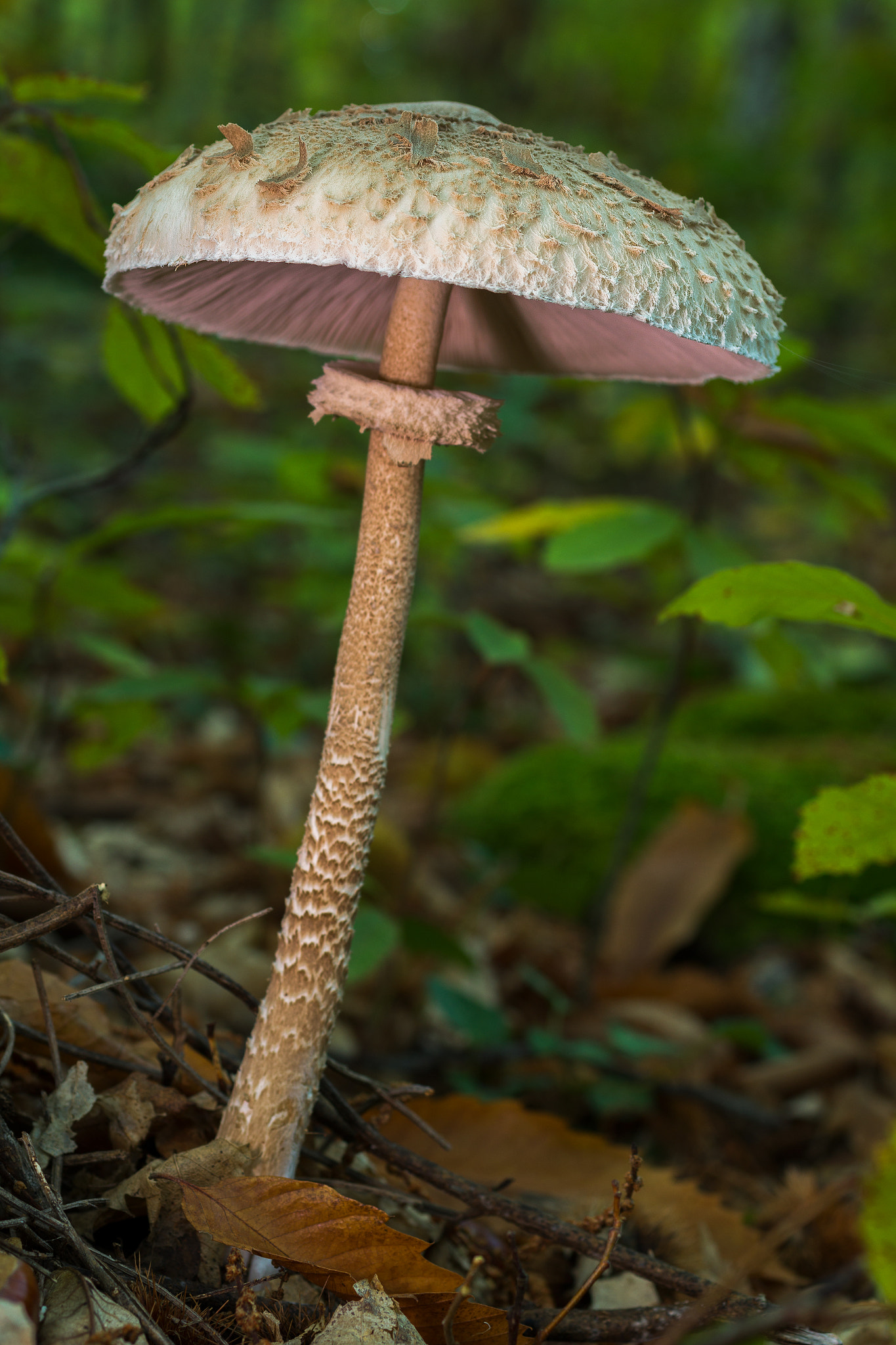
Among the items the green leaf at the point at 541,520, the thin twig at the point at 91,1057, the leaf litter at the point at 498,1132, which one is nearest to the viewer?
the leaf litter at the point at 498,1132

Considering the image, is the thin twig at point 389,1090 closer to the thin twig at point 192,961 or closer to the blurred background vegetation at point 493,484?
the thin twig at point 192,961

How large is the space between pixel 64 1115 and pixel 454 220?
4.75 feet

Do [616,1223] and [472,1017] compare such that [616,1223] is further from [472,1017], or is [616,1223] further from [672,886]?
[672,886]

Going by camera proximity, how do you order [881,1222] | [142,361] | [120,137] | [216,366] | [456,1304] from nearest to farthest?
1. [881,1222]
2. [456,1304]
3. [120,137]
4. [216,366]
5. [142,361]

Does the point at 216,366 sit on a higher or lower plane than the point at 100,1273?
higher

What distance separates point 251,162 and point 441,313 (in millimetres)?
423

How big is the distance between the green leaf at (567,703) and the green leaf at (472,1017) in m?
0.79

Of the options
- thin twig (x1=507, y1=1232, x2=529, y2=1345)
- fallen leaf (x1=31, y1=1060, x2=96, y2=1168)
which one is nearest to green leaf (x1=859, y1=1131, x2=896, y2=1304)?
thin twig (x1=507, y1=1232, x2=529, y2=1345)

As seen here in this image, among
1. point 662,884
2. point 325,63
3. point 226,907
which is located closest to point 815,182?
point 325,63

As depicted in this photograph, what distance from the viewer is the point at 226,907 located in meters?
3.21

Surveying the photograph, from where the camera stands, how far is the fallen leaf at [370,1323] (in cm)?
128

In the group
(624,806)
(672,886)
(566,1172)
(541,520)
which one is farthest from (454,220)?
(624,806)

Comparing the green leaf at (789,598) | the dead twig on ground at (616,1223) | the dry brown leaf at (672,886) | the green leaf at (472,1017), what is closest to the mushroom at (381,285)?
the green leaf at (789,598)

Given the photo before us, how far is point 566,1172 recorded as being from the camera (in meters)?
1.97
